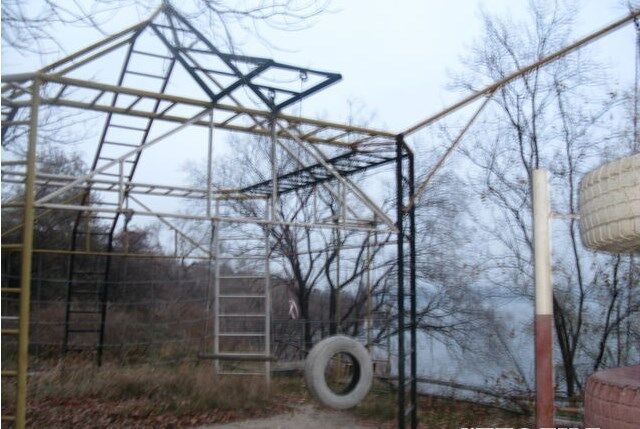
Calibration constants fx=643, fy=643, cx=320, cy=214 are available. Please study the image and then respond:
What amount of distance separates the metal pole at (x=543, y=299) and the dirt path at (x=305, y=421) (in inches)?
229

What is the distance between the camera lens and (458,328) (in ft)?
41.0

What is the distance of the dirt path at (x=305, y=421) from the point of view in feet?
27.6

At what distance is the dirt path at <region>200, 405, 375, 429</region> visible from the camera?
8.41 meters

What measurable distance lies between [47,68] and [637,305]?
26.4 feet

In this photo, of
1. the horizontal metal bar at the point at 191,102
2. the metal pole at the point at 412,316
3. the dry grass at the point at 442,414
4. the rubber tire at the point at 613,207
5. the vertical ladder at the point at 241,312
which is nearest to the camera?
the rubber tire at the point at 613,207

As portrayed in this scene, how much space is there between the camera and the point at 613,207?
2.74 m

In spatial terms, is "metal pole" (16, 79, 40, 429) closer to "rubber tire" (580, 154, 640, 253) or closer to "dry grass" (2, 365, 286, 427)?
"dry grass" (2, 365, 286, 427)

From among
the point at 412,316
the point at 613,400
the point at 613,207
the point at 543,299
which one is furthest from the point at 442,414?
the point at 613,207

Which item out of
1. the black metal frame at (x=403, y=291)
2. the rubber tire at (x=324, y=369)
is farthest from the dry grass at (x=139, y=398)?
the black metal frame at (x=403, y=291)

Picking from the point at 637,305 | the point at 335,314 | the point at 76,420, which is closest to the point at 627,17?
the point at 637,305

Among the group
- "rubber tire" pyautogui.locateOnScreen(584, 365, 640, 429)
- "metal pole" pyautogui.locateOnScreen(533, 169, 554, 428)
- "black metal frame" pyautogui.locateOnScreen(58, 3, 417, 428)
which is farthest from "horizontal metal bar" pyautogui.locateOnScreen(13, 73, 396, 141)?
"rubber tire" pyautogui.locateOnScreen(584, 365, 640, 429)

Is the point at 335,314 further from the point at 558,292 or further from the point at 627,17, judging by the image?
the point at 627,17

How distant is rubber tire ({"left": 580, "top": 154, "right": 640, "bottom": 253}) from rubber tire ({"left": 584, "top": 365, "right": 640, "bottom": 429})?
63 cm

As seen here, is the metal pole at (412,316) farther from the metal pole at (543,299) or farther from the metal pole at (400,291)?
the metal pole at (543,299)
